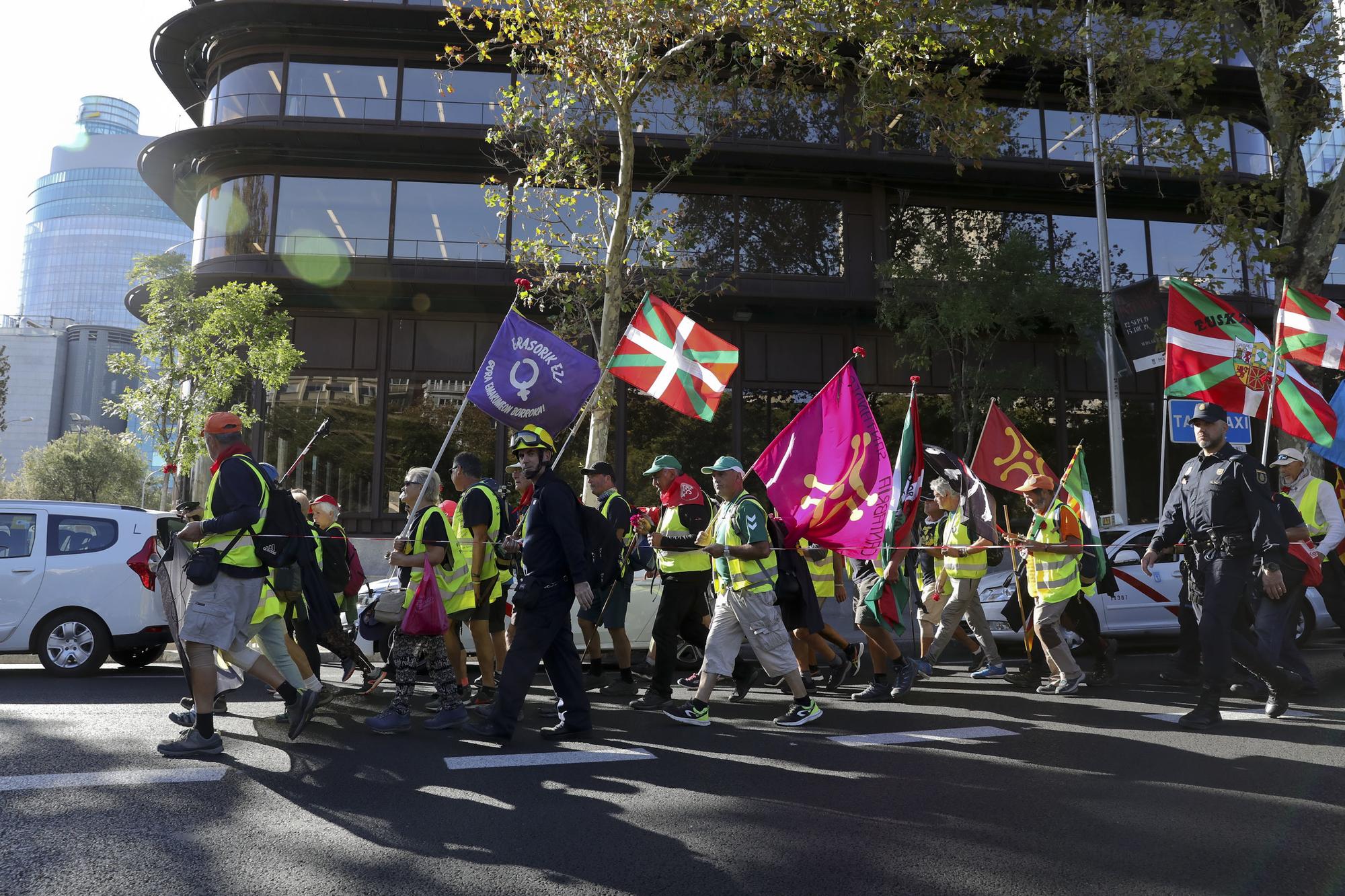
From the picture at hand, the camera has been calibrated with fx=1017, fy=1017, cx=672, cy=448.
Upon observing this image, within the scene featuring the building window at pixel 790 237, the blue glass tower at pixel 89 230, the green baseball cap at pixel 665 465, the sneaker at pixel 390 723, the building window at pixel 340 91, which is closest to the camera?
the sneaker at pixel 390 723

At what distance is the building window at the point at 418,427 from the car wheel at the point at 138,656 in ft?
33.6

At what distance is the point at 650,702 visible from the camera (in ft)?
24.3

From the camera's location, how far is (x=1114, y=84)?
1872 centimetres

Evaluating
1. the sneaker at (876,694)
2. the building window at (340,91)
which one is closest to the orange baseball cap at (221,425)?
the sneaker at (876,694)

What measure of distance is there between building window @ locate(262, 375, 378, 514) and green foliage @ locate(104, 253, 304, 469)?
125 inches

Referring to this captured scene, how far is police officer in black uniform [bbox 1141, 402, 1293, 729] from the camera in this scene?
257 inches

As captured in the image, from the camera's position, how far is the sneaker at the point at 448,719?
6.50m

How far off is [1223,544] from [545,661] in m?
4.47

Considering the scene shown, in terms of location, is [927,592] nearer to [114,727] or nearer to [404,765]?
[404,765]

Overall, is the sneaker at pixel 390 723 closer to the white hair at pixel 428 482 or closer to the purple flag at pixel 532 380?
the white hair at pixel 428 482

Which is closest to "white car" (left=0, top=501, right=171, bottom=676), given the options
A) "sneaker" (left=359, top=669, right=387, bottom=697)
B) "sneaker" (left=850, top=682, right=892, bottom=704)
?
"sneaker" (left=359, top=669, right=387, bottom=697)

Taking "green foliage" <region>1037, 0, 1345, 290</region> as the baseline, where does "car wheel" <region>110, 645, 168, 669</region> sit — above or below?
below

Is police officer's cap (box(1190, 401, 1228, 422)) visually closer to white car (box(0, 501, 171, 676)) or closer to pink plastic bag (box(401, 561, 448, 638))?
pink plastic bag (box(401, 561, 448, 638))

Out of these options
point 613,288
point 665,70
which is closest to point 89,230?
point 665,70
